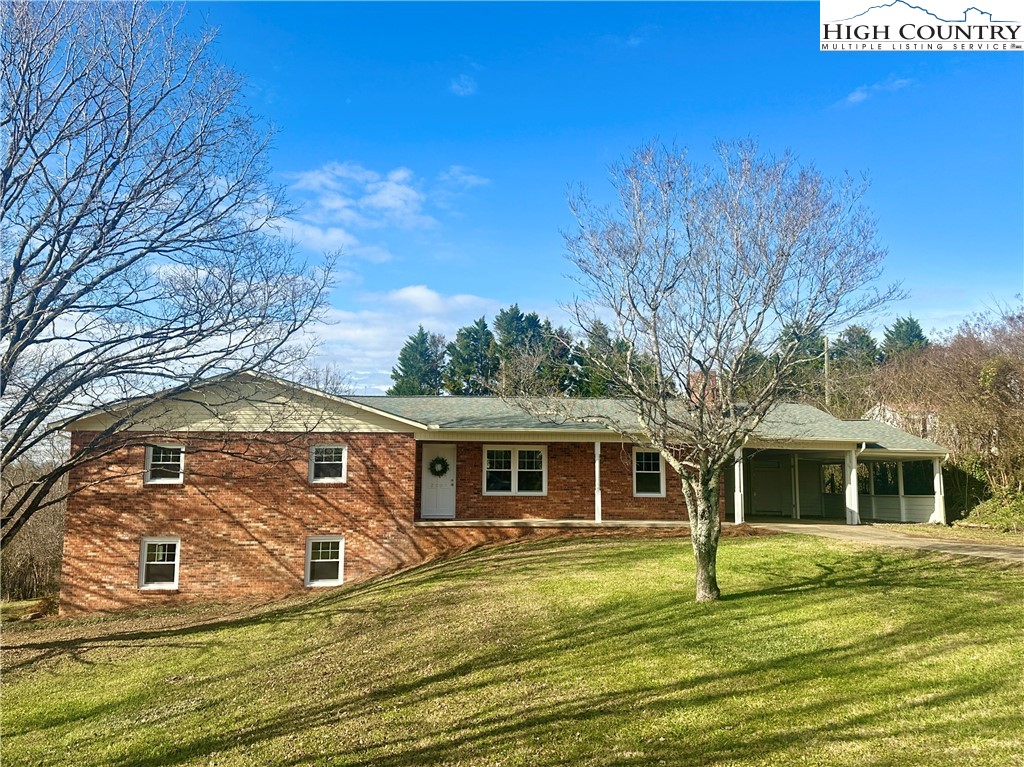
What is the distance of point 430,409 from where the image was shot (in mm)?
20672

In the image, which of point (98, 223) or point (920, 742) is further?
point (98, 223)

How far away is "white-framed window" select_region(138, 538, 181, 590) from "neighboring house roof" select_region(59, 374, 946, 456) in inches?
118

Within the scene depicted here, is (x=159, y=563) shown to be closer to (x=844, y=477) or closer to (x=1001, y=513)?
(x=844, y=477)

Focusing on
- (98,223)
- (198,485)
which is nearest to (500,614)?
(98,223)

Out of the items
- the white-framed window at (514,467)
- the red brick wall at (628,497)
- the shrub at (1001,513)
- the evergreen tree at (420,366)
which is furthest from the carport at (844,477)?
the evergreen tree at (420,366)

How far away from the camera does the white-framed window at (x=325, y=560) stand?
17266 mm

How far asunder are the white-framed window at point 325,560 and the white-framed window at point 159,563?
3.25 meters

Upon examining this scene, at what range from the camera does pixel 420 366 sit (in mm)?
57625

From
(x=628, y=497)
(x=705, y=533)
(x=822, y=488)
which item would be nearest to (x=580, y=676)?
(x=705, y=533)

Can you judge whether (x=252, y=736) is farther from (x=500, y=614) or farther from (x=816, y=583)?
(x=816, y=583)

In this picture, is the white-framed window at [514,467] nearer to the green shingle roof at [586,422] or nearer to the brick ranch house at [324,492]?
the brick ranch house at [324,492]

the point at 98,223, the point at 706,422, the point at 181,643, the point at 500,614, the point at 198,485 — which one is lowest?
the point at 181,643

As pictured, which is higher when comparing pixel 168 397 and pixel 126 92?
pixel 126 92

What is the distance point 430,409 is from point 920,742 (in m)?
16.6
